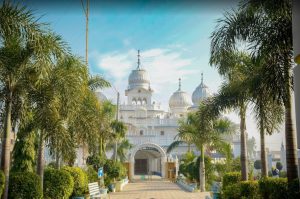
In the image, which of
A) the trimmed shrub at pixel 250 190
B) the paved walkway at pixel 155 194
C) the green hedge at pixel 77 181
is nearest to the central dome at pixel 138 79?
the paved walkway at pixel 155 194

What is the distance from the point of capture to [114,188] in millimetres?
25734

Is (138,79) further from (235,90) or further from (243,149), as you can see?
(235,90)

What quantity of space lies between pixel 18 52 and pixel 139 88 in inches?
2001

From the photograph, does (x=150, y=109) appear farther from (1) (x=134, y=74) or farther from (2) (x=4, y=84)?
(2) (x=4, y=84)

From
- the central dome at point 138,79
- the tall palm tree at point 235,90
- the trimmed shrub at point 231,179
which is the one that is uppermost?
the central dome at point 138,79

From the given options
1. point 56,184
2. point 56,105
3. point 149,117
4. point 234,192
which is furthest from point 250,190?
point 149,117

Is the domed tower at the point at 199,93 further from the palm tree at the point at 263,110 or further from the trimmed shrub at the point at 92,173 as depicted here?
the palm tree at the point at 263,110

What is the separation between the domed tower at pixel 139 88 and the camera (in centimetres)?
6210

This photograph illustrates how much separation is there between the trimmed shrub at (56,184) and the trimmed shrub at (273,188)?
6648mm

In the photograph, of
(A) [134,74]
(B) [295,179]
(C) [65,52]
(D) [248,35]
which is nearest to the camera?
(B) [295,179]

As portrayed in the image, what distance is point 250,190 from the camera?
12344mm

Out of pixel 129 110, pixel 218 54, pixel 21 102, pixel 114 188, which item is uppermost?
pixel 129 110

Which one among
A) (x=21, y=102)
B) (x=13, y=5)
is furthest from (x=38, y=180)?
(x=13, y=5)

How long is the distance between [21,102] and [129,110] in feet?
155
